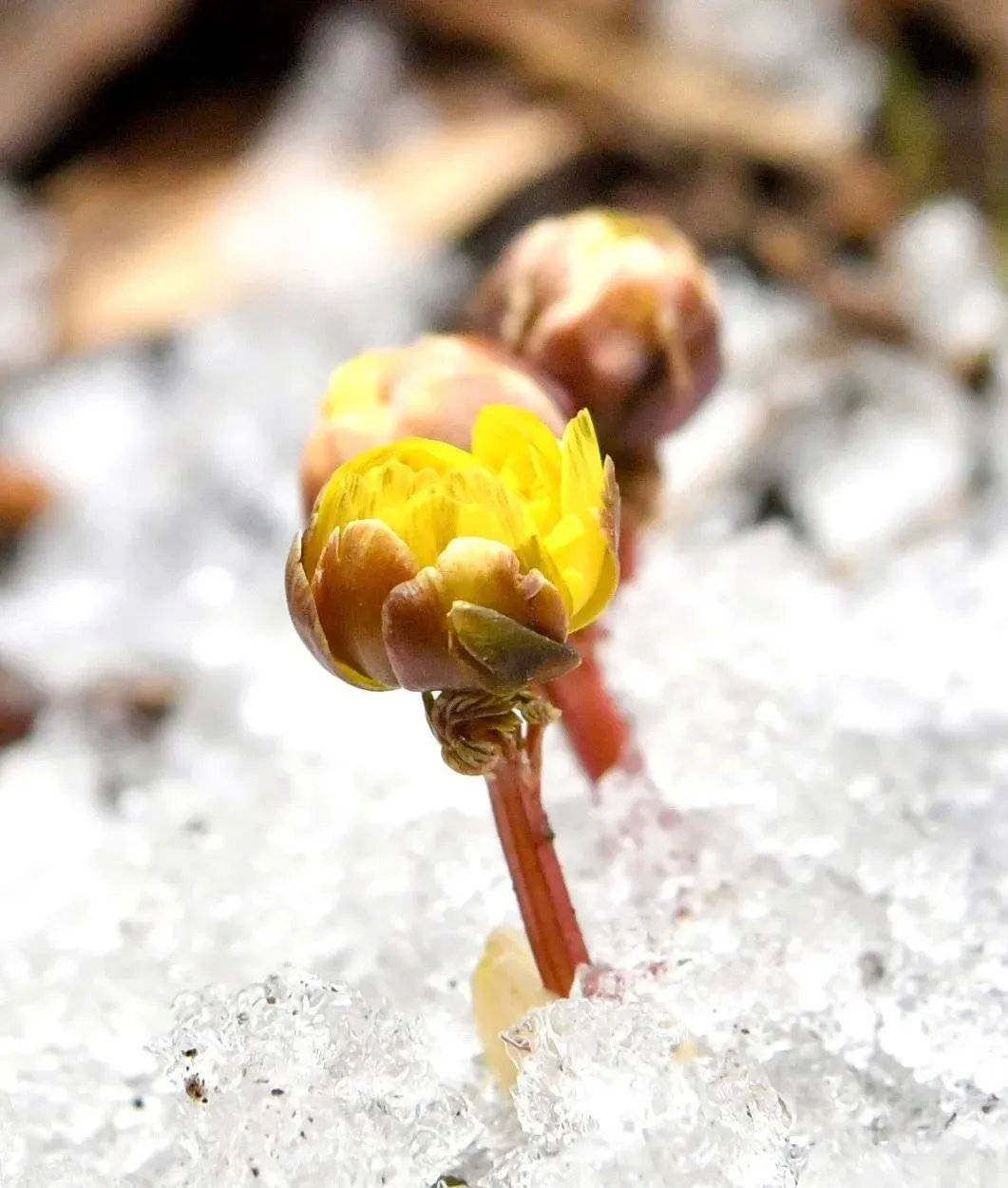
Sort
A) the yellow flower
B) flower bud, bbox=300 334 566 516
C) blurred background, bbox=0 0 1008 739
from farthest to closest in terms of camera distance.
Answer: blurred background, bbox=0 0 1008 739 < flower bud, bbox=300 334 566 516 < the yellow flower

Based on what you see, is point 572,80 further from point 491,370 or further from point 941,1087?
point 941,1087

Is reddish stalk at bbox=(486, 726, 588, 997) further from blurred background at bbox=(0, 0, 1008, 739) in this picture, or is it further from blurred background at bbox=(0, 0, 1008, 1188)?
blurred background at bbox=(0, 0, 1008, 739)

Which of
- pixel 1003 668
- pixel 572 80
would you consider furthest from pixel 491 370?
pixel 572 80

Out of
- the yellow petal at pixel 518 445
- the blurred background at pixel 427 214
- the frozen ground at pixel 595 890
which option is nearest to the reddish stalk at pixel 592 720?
the frozen ground at pixel 595 890

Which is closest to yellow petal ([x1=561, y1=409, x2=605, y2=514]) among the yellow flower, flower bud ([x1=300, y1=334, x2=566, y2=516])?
the yellow flower

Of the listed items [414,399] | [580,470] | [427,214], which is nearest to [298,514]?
[427,214]

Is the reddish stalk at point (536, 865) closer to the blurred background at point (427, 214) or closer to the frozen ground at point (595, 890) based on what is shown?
the frozen ground at point (595, 890)
